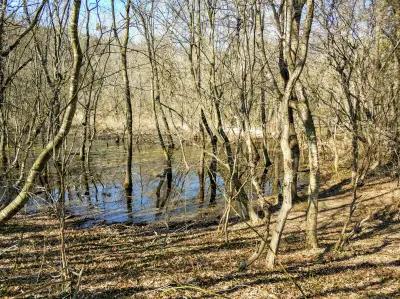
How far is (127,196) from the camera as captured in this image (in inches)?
760

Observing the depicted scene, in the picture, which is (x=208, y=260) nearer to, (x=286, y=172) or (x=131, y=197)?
(x=286, y=172)

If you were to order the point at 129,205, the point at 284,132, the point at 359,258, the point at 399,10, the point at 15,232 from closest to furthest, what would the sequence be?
1. the point at 284,132
2. the point at 359,258
3. the point at 15,232
4. the point at 399,10
5. the point at 129,205

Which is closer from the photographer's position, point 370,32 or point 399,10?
point 370,32

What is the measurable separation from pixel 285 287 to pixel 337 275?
1158 mm

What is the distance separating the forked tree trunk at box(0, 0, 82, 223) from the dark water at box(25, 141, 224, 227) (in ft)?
21.1

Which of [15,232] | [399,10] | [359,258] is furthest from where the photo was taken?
[399,10]

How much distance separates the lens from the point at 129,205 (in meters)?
18.0

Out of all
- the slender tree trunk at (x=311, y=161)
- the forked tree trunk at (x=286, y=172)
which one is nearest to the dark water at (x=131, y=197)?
the slender tree trunk at (x=311, y=161)

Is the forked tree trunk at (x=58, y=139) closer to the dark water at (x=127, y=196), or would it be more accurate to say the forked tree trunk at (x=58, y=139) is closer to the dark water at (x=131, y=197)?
the dark water at (x=131, y=197)

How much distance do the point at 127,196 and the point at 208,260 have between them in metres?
9.96

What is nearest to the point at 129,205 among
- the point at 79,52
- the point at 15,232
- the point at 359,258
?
the point at 15,232

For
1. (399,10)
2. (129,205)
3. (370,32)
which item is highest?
(399,10)

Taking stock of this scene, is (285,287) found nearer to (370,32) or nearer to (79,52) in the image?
(79,52)

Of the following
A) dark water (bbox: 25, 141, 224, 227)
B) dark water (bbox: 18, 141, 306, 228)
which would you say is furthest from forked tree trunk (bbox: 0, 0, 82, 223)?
dark water (bbox: 25, 141, 224, 227)
